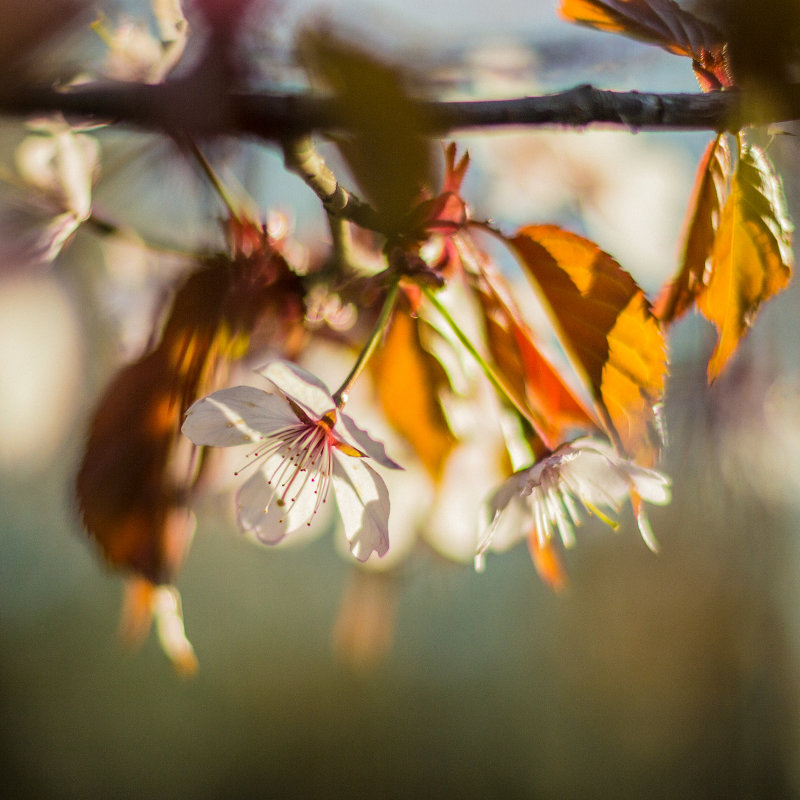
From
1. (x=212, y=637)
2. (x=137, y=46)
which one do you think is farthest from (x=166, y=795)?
(x=137, y=46)

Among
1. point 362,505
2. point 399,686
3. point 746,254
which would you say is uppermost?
point 746,254

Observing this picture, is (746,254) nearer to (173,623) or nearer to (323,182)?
(323,182)

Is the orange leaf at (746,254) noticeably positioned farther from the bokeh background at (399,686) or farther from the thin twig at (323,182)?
the bokeh background at (399,686)

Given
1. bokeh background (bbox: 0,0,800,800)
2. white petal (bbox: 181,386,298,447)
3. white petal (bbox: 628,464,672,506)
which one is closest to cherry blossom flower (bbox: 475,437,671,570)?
white petal (bbox: 628,464,672,506)

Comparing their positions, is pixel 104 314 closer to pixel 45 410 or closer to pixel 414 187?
pixel 45 410

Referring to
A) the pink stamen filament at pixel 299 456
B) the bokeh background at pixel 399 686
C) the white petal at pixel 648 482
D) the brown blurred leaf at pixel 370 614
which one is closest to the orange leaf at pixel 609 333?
the white petal at pixel 648 482

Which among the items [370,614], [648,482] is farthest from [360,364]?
[370,614]

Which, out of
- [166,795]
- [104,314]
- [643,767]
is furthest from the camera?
[643,767]
